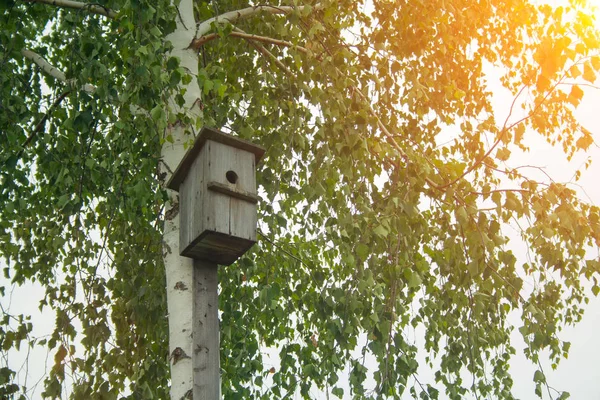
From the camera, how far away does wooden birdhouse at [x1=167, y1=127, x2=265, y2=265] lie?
2.80 metres

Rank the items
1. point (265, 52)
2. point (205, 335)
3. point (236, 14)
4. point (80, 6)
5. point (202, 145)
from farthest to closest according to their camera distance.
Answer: point (265, 52)
point (236, 14)
point (80, 6)
point (202, 145)
point (205, 335)

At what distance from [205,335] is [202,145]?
2.97 feet

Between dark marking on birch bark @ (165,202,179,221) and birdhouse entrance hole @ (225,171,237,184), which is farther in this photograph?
dark marking on birch bark @ (165,202,179,221)

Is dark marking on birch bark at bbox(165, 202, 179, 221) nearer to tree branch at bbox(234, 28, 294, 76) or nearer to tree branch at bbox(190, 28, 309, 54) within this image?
tree branch at bbox(190, 28, 309, 54)

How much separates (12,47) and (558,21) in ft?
11.7

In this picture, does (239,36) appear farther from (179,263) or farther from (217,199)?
(179,263)

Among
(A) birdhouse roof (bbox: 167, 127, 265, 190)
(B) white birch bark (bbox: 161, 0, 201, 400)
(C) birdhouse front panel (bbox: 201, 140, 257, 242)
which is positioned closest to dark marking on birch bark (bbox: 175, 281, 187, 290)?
(B) white birch bark (bbox: 161, 0, 201, 400)

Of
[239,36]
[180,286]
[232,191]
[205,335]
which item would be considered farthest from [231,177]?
[239,36]

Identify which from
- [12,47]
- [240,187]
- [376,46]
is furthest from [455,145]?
[12,47]

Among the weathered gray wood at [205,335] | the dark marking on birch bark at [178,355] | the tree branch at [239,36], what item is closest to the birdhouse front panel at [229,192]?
the weathered gray wood at [205,335]

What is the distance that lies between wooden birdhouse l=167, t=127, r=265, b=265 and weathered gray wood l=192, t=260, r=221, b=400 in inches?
3.6

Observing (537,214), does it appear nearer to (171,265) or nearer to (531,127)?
(171,265)

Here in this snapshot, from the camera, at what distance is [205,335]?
2.83m

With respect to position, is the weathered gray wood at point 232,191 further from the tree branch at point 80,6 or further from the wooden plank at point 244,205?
the tree branch at point 80,6
